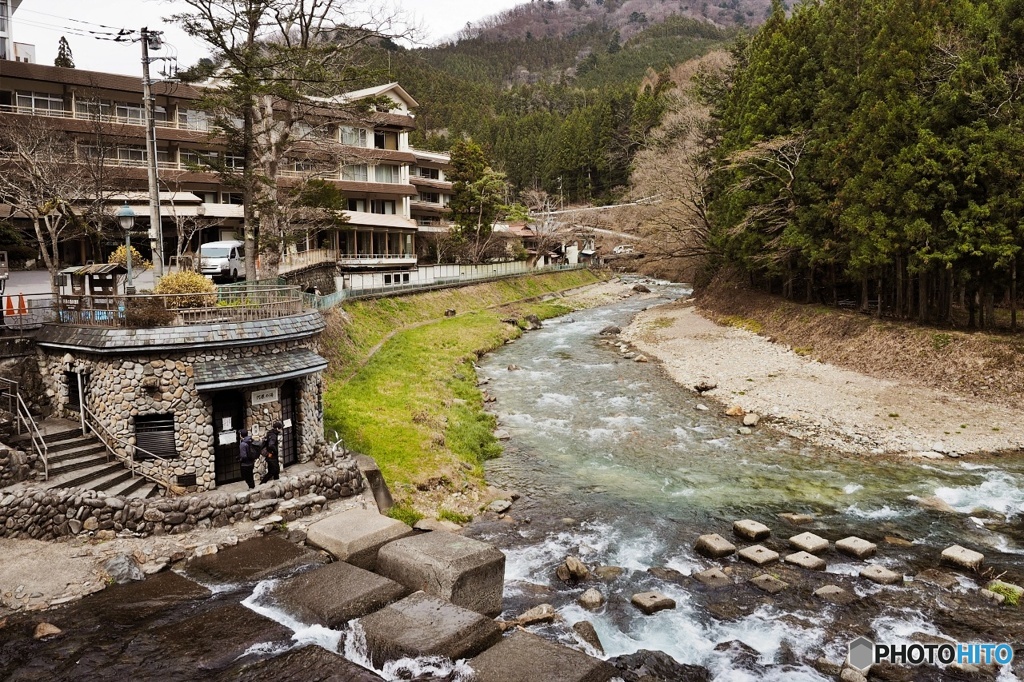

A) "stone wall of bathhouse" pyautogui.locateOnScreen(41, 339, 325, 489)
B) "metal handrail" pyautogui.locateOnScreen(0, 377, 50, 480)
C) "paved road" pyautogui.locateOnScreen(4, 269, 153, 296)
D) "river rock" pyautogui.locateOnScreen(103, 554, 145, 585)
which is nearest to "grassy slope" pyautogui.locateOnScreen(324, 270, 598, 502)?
"stone wall of bathhouse" pyautogui.locateOnScreen(41, 339, 325, 489)

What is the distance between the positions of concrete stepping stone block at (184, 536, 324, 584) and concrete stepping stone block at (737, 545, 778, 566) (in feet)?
29.5

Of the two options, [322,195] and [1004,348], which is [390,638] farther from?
[322,195]

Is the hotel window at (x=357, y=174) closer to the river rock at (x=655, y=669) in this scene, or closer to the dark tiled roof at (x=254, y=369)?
the dark tiled roof at (x=254, y=369)

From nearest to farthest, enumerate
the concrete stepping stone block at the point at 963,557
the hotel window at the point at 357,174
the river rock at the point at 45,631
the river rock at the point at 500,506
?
1. the river rock at the point at 45,631
2. the concrete stepping stone block at the point at 963,557
3. the river rock at the point at 500,506
4. the hotel window at the point at 357,174

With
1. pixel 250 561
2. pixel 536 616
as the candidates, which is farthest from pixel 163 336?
pixel 536 616

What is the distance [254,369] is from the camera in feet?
51.4

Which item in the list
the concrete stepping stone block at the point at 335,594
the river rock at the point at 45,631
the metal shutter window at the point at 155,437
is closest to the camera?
the river rock at the point at 45,631

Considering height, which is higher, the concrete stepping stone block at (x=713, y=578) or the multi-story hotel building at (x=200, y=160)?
the multi-story hotel building at (x=200, y=160)

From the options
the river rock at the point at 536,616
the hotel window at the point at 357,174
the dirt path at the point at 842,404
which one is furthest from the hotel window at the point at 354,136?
the river rock at the point at 536,616

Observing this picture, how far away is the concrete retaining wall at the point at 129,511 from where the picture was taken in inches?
514

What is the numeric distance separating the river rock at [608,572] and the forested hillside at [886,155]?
2021 centimetres

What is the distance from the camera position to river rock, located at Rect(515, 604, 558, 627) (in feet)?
38.7

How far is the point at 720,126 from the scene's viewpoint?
1866 inches

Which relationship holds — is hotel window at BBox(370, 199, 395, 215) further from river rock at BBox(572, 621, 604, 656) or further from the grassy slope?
river rock at BBox(572, 621, 604, 656)
